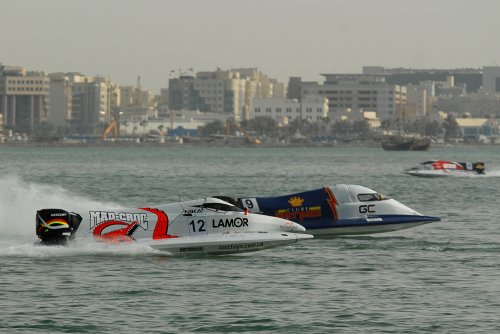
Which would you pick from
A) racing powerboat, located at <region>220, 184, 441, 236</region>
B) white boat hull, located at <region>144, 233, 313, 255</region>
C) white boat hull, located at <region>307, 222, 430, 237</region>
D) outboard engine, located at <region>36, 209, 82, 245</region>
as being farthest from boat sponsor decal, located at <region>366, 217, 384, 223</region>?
outboard engine, located at <region>36, 209, 82, 245</region>

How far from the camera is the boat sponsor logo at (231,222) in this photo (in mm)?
36531

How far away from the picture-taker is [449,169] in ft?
A: 339

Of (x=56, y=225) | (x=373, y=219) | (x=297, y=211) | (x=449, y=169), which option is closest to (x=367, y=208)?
(x=373, y=219)

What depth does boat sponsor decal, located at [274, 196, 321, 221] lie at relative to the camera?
40906 mm

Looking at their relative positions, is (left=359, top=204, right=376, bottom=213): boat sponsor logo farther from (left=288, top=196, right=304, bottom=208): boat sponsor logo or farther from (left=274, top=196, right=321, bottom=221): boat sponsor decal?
(left=288, top=196, right=304, bottom=208): boat sponsor logo

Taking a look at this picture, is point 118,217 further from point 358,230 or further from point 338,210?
point 358,230

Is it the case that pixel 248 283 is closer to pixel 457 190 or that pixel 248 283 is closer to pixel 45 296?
pixel 45 296

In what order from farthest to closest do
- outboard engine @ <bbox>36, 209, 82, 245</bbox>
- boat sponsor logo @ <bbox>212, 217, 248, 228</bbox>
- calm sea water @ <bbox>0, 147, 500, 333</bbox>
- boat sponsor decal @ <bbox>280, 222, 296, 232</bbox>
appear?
boat sponsor decal @ <bbox>280, 222, 296, 232</bbox> → boat sponsor logo @ <bbox>212, 217, 248, 228</bbox> → outboard engine @ <bbox>36, 209, 82, 245</bbox> → calm sea water @ <bbox>0, 147, 500, 333</bbox>

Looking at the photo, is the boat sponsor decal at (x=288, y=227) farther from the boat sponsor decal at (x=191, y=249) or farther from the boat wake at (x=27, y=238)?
the boat wake at (x=27, y=238)

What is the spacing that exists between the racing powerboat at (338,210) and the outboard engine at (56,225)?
22.8 feet

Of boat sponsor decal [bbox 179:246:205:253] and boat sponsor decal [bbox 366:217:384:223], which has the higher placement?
boat sponsor decal [bbox 366:217:384:223]

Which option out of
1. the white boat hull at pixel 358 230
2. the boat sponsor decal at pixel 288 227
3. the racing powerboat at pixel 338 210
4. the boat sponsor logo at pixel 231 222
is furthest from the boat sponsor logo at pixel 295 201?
the boat sponsor logo at pixel 231 222

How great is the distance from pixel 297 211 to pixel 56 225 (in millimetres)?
9481

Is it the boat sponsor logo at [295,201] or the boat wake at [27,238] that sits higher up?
the boat sponsor logo at [295,201]
